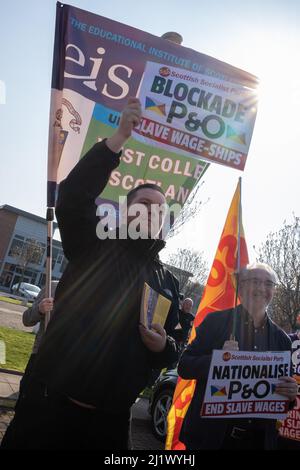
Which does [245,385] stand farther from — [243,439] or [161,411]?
[161,411]

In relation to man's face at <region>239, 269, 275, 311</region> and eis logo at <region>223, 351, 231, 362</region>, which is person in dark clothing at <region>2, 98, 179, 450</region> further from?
man's face at <region>239, 269, 275, 311</region>

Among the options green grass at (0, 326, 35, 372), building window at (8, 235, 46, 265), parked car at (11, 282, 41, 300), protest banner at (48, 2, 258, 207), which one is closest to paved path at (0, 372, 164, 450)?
green grass at (0, 326, 35, 372)

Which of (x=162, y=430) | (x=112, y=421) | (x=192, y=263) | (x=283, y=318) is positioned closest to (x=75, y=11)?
(x=112, y=421)

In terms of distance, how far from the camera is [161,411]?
227 inches

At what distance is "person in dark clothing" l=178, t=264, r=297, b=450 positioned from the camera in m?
2.66

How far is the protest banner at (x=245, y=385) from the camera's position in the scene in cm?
256

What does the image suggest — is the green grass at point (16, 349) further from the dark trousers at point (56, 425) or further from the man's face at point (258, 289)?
the dark trousers at point (56, 425)

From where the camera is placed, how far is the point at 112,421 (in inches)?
70.7

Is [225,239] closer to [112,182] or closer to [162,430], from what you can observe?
[112,182]

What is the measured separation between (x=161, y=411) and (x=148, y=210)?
15.1ft

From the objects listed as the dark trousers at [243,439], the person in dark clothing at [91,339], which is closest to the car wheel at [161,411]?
the dark trousers at [243,439]

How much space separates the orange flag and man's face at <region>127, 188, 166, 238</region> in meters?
1.85
